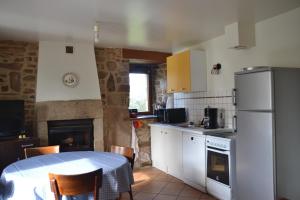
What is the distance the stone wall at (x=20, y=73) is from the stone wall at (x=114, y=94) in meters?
1.12

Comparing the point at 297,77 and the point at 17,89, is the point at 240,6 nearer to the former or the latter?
the point at 297,77

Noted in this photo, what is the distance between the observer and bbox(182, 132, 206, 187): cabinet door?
3.69 metres

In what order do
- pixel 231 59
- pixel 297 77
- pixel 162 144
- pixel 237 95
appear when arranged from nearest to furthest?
pixel 297 77 < pixel 237 95 < pixel 231 59 < pixel 162 144

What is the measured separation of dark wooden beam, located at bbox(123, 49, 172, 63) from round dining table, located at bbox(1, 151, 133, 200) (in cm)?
263

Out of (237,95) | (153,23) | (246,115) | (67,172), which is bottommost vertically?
(67,172)

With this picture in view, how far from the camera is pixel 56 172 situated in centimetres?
218

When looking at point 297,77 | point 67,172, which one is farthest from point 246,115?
point 67,172

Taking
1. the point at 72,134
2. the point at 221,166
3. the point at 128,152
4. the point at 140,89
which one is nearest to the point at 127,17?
the point at 128,152

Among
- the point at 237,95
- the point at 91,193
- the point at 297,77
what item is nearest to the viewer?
the point at 91,193

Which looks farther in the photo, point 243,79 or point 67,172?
point 243,79

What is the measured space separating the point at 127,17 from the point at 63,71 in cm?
173

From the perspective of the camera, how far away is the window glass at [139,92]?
5.50 metres

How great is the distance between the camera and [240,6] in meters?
2.82

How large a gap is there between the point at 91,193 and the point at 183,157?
7.77 feet
